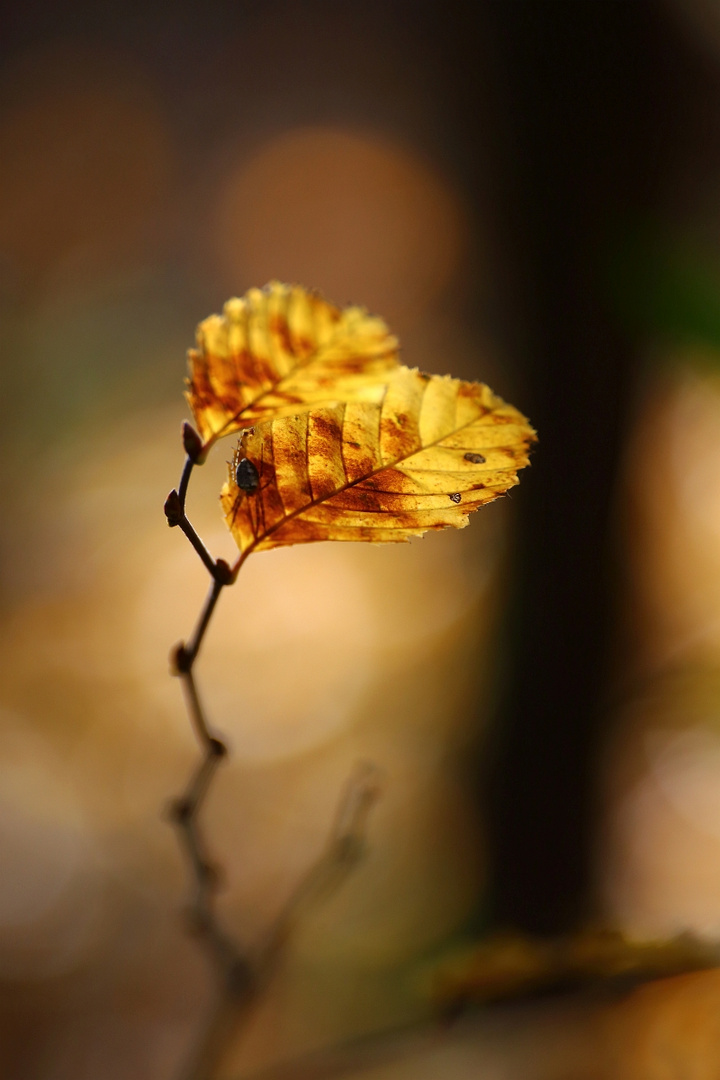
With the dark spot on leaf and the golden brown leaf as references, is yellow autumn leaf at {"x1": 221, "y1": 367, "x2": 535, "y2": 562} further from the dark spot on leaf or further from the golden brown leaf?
the golden brown leaf

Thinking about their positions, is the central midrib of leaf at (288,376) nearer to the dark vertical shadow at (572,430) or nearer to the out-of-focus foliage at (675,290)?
the out-of-focus foliage at (675,290)

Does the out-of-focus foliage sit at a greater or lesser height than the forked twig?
greater

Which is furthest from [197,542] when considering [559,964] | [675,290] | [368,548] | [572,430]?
[368,548]

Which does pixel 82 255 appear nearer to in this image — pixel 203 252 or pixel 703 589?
pixel 203 252

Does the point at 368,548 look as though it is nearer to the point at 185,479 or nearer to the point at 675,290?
the point at 675,290

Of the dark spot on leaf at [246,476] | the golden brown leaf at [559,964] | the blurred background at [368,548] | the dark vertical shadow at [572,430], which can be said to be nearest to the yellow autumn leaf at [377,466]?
the dark spot on leaf at [246,476]

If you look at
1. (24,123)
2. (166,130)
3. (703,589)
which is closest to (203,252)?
(166,130)

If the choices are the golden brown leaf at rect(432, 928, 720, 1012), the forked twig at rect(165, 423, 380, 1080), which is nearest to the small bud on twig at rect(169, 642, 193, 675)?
the forked twig at rect(165, 423, 380, 1080)
